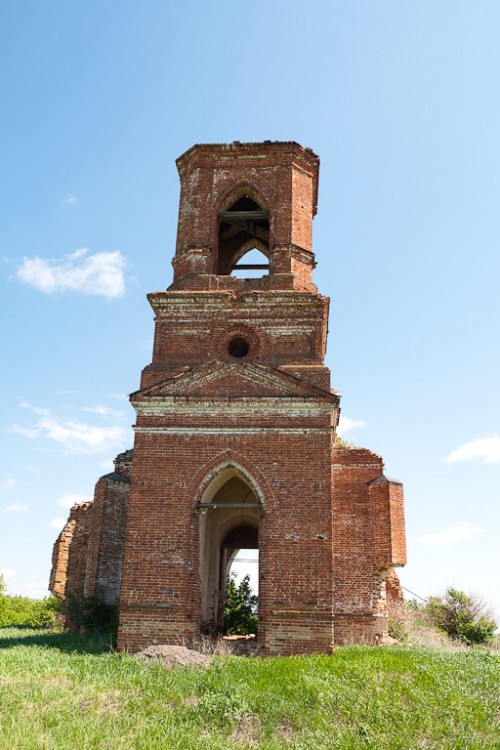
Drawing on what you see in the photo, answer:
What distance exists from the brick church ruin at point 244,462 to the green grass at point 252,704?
166 centimetres

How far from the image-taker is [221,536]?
46.8 ft

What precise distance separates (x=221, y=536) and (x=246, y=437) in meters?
4.28

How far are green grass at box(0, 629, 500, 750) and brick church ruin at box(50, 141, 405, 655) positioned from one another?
166 centimetres

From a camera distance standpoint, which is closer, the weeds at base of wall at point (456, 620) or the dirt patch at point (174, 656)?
the dirt patch at point (174, 656)

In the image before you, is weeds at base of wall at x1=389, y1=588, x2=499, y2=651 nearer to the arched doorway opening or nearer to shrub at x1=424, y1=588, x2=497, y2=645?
shrub at x1=424, y1=588, x2=497, y2=645

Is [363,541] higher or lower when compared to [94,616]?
higher

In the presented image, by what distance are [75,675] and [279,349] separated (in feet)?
21.9

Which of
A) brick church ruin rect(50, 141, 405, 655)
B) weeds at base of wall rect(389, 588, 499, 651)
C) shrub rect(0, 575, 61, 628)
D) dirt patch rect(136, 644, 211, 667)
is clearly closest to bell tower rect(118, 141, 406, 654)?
brick church ruin rect(50, 141, 405, 655)

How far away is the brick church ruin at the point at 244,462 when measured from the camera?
1015 centimetres

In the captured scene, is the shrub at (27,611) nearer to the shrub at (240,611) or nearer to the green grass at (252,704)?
the shrub at (240,611)

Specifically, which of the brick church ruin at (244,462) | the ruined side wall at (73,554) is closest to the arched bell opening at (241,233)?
the brick church ruin at (244,462)

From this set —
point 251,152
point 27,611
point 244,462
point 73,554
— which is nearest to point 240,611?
point 73,554

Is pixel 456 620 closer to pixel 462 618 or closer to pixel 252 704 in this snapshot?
pixel 462 618

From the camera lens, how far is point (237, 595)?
52.4ft
